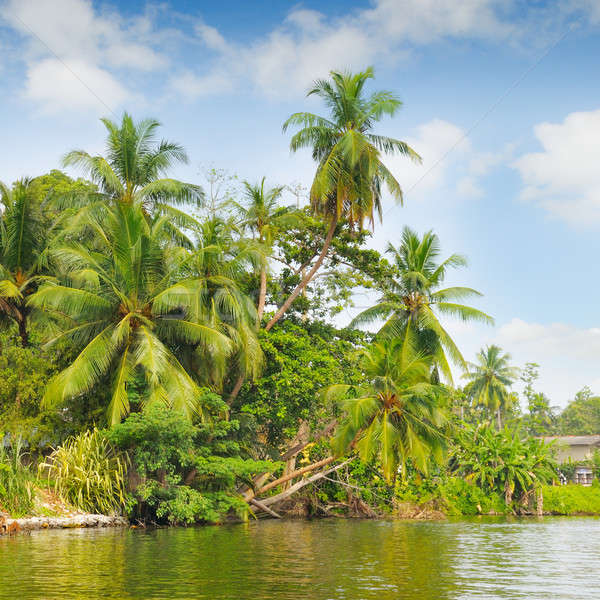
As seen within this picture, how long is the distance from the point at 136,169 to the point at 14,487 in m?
13.7

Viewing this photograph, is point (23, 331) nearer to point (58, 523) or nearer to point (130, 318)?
point (130, 318)

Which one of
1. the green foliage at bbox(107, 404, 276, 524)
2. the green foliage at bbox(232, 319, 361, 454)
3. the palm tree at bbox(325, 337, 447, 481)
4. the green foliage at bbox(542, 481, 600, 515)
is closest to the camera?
the green foliage at bbox(107, 404, 276, 524)

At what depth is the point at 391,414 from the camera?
24625 mm

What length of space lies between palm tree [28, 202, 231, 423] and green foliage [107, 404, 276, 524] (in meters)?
0.79

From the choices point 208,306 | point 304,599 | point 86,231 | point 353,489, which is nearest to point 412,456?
point 353,489

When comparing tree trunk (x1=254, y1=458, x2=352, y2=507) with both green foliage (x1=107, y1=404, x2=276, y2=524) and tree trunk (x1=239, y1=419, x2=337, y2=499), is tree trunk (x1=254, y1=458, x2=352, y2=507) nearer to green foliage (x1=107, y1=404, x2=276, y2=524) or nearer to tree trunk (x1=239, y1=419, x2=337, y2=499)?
tree trunk (x1=239, y1=419, x2=337, y2=499)

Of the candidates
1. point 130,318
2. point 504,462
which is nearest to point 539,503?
point 504,462

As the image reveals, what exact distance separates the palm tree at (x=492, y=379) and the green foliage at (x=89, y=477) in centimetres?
4682

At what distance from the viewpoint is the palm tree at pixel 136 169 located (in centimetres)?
2531

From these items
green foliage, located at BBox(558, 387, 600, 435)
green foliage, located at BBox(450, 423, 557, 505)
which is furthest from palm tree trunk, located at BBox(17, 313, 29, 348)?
green foliage, located at BBox(558, 387, 600, 435)

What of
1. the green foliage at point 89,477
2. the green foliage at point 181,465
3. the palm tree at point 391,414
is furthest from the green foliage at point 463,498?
the green foliage at point 89,477

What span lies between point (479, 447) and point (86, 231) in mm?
20884

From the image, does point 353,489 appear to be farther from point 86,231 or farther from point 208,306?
point 86,231

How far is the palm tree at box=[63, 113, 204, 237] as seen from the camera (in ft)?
83.0
